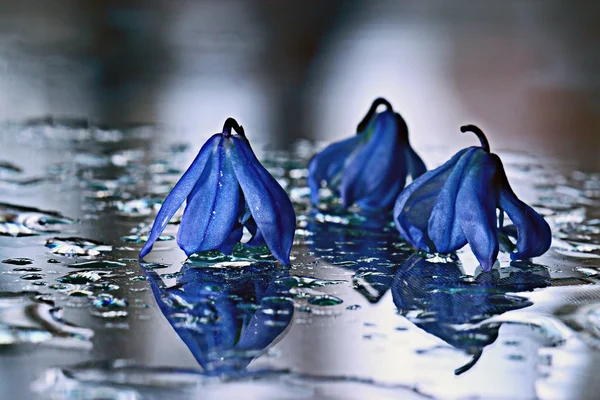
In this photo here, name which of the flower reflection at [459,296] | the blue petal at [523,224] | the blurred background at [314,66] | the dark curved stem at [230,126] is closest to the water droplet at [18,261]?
the dark curved stem at [230,126]

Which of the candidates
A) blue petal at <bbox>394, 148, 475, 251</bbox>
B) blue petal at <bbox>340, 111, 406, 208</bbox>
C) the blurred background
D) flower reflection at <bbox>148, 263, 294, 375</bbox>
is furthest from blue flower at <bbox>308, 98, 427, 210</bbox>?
the blurred background

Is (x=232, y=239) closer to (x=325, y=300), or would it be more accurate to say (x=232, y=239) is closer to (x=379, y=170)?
(x=325, y=300)

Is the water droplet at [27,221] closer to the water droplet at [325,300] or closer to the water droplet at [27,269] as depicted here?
the water droplet at [27,269]

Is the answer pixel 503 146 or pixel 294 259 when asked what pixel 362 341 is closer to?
pixel 294 259

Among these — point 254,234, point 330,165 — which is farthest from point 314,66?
point 254,234

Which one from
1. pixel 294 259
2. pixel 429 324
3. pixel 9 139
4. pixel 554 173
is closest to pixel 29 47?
pixel 9 139
